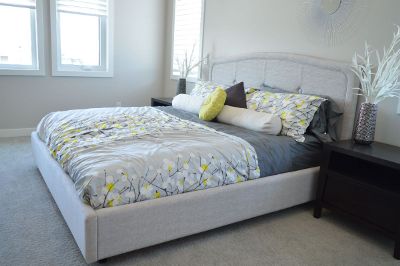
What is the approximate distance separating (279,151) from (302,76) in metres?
0.97

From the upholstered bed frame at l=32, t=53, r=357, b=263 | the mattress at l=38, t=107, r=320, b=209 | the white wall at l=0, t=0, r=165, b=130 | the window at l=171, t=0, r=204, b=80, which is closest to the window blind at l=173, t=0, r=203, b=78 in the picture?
the window at l=171, t=0, r=204, b=80

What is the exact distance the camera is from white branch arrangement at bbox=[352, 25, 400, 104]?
2305 mm

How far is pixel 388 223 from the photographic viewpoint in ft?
7.03

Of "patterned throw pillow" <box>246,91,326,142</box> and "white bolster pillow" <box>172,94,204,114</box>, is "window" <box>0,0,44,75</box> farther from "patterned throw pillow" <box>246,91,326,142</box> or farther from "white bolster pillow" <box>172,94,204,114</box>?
"patterned throw pillow" <box>246,91,326,142</box>

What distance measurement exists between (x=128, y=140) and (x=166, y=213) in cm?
58

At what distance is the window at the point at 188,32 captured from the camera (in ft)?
14.6

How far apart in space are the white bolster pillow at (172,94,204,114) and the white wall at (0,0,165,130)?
1655mm

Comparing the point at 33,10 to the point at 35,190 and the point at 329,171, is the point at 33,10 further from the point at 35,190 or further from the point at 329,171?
the point at 329,171

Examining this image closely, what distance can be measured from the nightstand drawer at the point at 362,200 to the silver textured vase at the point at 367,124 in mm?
336

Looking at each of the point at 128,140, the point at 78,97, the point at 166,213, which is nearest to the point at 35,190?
the point at 128,140

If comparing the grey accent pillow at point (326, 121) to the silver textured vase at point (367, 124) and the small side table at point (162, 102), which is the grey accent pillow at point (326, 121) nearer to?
the silver textured vase at point (367, 124)

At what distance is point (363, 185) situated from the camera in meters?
2.24

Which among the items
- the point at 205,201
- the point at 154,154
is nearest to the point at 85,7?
the point at 154,154

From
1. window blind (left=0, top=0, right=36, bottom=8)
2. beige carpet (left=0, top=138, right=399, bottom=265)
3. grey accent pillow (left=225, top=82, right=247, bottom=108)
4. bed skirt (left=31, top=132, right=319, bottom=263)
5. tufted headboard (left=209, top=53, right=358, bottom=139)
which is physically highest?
window blind (left=0, top=0, right=36, bottom=8)
